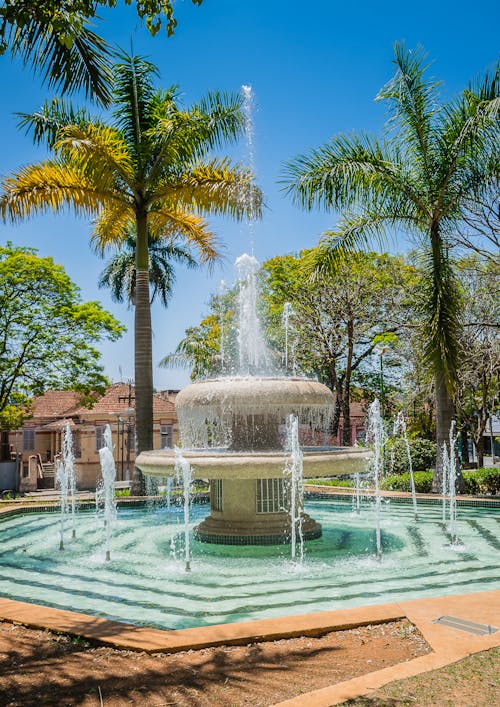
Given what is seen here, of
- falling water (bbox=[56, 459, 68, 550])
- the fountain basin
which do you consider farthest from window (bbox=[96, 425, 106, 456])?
the fountain basin

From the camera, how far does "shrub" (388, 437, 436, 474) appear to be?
19578 mm

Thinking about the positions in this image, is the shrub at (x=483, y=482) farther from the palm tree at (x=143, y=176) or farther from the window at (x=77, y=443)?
the window at (x=77, y=443)

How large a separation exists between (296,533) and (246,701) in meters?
5.59

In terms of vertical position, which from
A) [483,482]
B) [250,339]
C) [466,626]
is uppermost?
[250,339]

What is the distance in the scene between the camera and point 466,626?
4.73m

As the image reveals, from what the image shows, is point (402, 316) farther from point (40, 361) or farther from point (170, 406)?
point (170, 406)

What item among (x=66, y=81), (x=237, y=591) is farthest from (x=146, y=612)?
(x=66, y=81)

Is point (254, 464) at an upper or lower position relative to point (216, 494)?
upper

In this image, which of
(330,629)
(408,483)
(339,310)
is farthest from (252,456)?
(339,310)

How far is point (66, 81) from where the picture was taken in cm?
728

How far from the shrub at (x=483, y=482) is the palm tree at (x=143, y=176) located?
7624 millimetres

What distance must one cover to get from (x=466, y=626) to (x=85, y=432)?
31729mm

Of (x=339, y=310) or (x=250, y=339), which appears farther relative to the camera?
(x=339, y=310)

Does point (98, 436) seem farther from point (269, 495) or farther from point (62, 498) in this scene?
point (269, 495)
